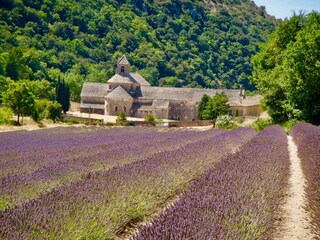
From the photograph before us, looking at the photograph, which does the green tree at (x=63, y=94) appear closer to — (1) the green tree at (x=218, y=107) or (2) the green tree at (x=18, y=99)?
(1) the green tree at (x=218, y=107)

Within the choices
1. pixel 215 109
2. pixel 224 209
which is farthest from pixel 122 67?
pixel 224 209

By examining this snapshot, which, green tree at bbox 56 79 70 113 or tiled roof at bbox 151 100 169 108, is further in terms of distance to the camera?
tiled roof at bbox 151 100 169 108

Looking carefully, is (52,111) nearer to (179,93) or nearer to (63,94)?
(63,94)

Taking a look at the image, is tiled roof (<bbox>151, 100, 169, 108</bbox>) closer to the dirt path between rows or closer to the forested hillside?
the forested hillside

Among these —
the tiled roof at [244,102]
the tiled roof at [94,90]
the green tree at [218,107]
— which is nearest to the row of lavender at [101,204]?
the green tree at [218,107]

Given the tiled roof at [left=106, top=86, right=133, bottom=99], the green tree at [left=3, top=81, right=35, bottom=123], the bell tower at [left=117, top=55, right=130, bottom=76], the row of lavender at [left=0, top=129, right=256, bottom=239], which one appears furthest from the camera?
the bell tower at [left=117, top=55, right=130, bottom=76]

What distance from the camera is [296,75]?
2611 centimetres

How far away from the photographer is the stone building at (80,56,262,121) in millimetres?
66875

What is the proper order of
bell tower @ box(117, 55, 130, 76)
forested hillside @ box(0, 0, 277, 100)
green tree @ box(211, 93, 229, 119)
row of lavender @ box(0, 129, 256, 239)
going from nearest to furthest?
row of lavender @ box(0, 129, 256, 239) < green tree @ box(211, 93, 229, 119) < bell tower @ box(117, 55, 130, 76) < forested hillside @ box(0, 0, 277, 100)

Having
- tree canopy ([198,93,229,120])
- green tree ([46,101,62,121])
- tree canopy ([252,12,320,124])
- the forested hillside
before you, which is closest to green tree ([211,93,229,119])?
tree canopy ([198,93,229,120])

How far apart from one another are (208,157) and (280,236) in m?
4.72

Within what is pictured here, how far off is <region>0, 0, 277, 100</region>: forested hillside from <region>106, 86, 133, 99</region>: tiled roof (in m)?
20.1

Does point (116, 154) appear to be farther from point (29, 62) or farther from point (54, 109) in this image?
point (29, 62)

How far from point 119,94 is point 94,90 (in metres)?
8.49
